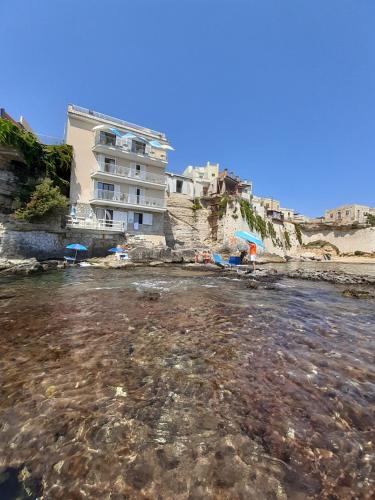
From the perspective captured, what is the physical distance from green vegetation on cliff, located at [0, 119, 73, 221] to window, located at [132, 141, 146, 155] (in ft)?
26.5

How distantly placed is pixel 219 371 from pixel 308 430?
1470 mm

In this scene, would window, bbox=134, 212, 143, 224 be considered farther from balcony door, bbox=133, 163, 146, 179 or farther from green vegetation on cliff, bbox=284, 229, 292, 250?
green vegetation on cliff, bbox=284, 229, 292, 250

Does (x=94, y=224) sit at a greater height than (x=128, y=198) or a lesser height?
lesser

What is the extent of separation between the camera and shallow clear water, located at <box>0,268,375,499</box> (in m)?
2.13

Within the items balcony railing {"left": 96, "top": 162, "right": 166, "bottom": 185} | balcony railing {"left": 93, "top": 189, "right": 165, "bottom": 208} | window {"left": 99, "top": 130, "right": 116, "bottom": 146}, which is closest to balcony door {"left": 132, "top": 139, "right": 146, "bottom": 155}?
window {"left": 99, "top": 130, "right": 116, "bottom": 146}

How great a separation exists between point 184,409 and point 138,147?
32198mm

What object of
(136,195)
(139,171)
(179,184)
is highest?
(179,184)

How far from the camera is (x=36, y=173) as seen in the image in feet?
76.5

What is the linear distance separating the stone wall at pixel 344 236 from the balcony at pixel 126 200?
3760 centimetres

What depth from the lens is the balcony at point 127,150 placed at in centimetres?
2774

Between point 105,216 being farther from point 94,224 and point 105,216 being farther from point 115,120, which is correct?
point 115,120

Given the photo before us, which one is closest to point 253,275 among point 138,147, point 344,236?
point 138,147

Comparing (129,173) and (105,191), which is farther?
(129,173)

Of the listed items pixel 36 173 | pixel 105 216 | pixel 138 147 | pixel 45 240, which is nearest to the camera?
pixel 45 240
